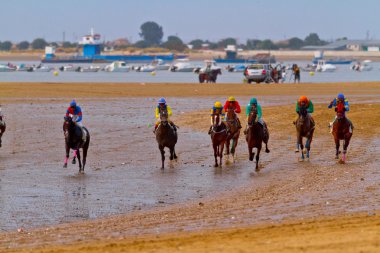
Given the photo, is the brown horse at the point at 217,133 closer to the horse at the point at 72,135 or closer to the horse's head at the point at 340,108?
the horse's head at the point at 340,108

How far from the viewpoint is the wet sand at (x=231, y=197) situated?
46.8ft

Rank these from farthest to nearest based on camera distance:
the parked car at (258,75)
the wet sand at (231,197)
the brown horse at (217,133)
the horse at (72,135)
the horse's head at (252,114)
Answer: the parked car at (258,75)
the brown horse at (217,133)
the horse's head at (252,114)
the horse at (72,135)
the wet sand at (231,197)

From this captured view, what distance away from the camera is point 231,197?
20.5 meters

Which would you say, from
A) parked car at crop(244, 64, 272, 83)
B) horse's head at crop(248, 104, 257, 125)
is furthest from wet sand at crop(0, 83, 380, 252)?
parked car at crop(244, 64, 272, 83)

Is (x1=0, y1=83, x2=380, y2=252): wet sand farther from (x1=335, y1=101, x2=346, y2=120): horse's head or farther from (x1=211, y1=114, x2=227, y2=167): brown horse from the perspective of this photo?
(x1=335, y1=101, x2=346, y2=120): horse's head

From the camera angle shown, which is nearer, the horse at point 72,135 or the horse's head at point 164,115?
the horse at point 72,135

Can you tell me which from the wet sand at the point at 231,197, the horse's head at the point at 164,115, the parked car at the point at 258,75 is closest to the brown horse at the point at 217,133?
the wet sand at the point at 231,197

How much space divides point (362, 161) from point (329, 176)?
327 centimetres

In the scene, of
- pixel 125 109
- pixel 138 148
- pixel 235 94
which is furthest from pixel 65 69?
pixel 138 148

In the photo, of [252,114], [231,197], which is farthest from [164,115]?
[231,197]

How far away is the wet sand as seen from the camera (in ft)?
46.8

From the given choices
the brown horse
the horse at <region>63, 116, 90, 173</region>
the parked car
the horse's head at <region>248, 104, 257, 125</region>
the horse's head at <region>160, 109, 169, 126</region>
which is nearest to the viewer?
the horse at <region>63, 116, 90, 173</region>

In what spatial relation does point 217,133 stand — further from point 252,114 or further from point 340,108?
point 340,108

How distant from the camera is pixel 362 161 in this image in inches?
1032
